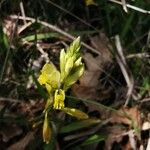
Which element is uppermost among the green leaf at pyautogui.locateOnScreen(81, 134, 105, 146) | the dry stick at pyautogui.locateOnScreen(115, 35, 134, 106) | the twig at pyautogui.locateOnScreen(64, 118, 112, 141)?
the dry stick at pyautogui.locateOnScreen(115, 35, 134, 106)

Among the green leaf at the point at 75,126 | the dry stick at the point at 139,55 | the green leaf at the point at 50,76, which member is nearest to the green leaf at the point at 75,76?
the green leaf at the point at 50,76

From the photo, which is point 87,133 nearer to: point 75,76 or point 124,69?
point 124,69

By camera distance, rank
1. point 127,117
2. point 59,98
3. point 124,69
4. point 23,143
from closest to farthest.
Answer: point 59,98, point 23,143, point 127,117, point 124,69

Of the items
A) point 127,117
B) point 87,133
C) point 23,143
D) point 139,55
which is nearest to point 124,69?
point 139,55

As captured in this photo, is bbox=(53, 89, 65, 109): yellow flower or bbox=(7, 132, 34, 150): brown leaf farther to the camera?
bbox=(7, 132, 34, 150): brown leaf

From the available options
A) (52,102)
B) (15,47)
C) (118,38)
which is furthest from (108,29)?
(52,102)

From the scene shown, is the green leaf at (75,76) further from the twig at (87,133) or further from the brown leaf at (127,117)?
the brown leaf at (127,117)

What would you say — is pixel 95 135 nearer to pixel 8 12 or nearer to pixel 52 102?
pixel 52 102

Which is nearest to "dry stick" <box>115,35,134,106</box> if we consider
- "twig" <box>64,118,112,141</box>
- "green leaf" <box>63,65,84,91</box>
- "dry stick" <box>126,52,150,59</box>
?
"dry stick" <box>126,52,150,59</box>

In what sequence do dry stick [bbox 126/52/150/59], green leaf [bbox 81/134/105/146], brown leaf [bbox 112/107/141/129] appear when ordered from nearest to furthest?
green leaf [bbox 81/134/105/146] < brown leaf [bbox 112/107/141/129] < dry stick [bbox 126/52/150/59]

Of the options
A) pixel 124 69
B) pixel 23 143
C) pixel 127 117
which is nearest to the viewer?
pixel 23 143

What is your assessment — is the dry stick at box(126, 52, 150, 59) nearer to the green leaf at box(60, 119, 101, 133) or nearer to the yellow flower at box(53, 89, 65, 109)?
the green leaf at box(60, 119, 101, 133)

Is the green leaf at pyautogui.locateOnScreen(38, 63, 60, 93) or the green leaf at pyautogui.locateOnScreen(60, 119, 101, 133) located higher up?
the green leaf at pyautogui.locateOnScreen(38, 63, 60, 93)
